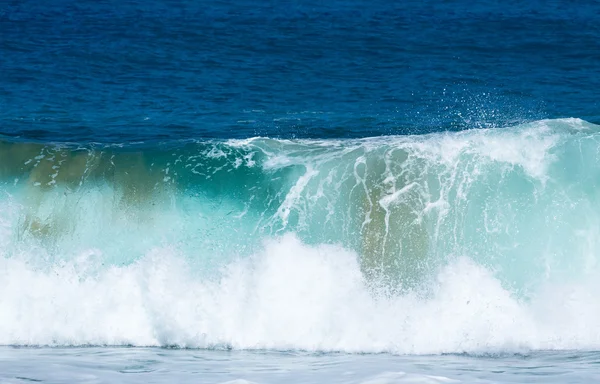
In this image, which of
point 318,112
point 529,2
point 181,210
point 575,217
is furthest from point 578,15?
point 181,210

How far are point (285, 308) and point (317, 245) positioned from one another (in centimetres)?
96

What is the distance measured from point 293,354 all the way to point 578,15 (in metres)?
17.4

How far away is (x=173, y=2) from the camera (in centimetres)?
2617

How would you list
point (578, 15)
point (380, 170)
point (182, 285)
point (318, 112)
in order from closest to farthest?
point (182, 285), point (380, 170), point (318, 112), point (578, 15)

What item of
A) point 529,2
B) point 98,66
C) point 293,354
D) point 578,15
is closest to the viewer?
point 293,354

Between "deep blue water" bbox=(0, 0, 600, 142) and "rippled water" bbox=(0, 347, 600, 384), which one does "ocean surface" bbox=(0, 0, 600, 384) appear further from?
"deep blue water" bbox=(0, 0, 600, 142)

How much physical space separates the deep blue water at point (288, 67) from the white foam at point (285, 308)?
184 inches

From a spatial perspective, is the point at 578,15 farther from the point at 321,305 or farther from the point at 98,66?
the point at 321,305

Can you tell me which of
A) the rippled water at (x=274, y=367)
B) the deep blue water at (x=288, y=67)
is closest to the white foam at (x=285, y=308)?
the rippled water at (x=274, y=367)

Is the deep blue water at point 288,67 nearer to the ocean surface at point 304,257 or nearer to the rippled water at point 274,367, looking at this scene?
the ocean surface at point 304,257

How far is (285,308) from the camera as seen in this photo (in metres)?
10.5

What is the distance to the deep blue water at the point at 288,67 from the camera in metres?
16.1

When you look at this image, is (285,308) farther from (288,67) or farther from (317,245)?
(288,67)

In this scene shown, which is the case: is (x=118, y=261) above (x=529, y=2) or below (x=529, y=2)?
below
